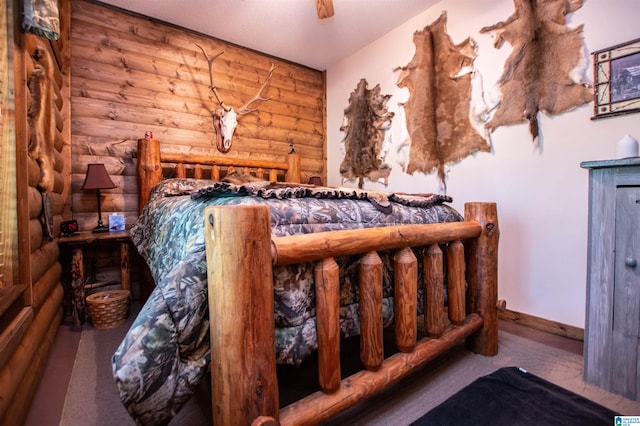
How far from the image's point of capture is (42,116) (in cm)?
165

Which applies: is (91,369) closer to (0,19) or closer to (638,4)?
(0,19)

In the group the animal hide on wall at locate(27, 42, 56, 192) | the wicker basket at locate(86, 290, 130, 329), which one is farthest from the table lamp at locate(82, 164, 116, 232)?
the wicker basket at locate(86, 290, 130, 329)

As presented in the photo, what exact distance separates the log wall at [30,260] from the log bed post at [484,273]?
190 cm

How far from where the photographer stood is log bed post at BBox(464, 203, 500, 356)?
151cm

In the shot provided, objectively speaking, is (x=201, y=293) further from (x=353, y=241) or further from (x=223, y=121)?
(x=223, y=121)

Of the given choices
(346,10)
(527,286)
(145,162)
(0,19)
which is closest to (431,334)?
(527,286)

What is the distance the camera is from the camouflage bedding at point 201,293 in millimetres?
731

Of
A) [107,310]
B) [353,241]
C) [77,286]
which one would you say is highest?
[353,241]

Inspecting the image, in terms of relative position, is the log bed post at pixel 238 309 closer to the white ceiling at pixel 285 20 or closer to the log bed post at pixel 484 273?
the log bed post at pixel 484 273

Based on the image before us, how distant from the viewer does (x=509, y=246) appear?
2.18 m

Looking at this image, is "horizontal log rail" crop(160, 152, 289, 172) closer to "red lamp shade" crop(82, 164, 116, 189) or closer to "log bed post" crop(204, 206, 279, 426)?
"red lamp shade" crop(82, 164, 116, 189)

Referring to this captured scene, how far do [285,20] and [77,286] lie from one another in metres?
2.78

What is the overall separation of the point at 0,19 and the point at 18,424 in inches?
59.5

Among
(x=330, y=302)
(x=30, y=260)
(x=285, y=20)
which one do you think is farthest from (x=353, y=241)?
(x=285, y=20)
